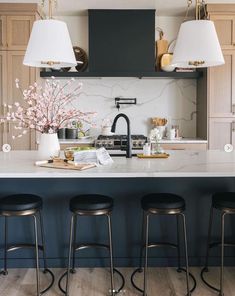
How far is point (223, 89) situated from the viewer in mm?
4723

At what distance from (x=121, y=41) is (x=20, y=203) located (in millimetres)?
3088

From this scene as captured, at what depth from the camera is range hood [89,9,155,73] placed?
4.88m

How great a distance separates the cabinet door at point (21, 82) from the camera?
4.73m

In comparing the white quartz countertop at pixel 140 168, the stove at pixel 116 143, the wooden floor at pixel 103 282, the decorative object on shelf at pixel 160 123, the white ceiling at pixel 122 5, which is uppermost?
the white ceiling at pixel 122 5

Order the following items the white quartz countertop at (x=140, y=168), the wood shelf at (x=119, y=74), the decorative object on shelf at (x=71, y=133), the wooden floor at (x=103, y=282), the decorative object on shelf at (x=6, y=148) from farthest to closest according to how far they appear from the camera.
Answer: the decorative object on shelf at (x=71, y=133) → the wood shelf at (x=119, y=74) → the decorative object on shelf at (x=6, y=148) → the wooden floor at (x=103, y=282) → the white quartz countertop at (x=140, y=168)

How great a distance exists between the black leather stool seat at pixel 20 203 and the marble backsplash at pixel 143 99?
9.18ft

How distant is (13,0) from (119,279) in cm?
355

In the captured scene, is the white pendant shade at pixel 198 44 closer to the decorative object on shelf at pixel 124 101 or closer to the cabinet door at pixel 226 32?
the cabinet door at pixel 226 32

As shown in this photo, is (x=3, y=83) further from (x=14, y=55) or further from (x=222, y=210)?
(x=222, y=210)

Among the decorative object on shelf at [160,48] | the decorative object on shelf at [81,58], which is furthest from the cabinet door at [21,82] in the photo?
the decorative object on shelf at [160,48]

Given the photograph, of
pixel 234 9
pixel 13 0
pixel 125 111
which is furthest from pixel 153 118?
pixel 13 0

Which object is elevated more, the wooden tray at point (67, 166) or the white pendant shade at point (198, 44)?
the white pendant shade at point (198, 44)

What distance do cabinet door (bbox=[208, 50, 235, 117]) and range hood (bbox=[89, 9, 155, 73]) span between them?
796mm

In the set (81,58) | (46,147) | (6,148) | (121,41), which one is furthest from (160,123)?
(46,147)
